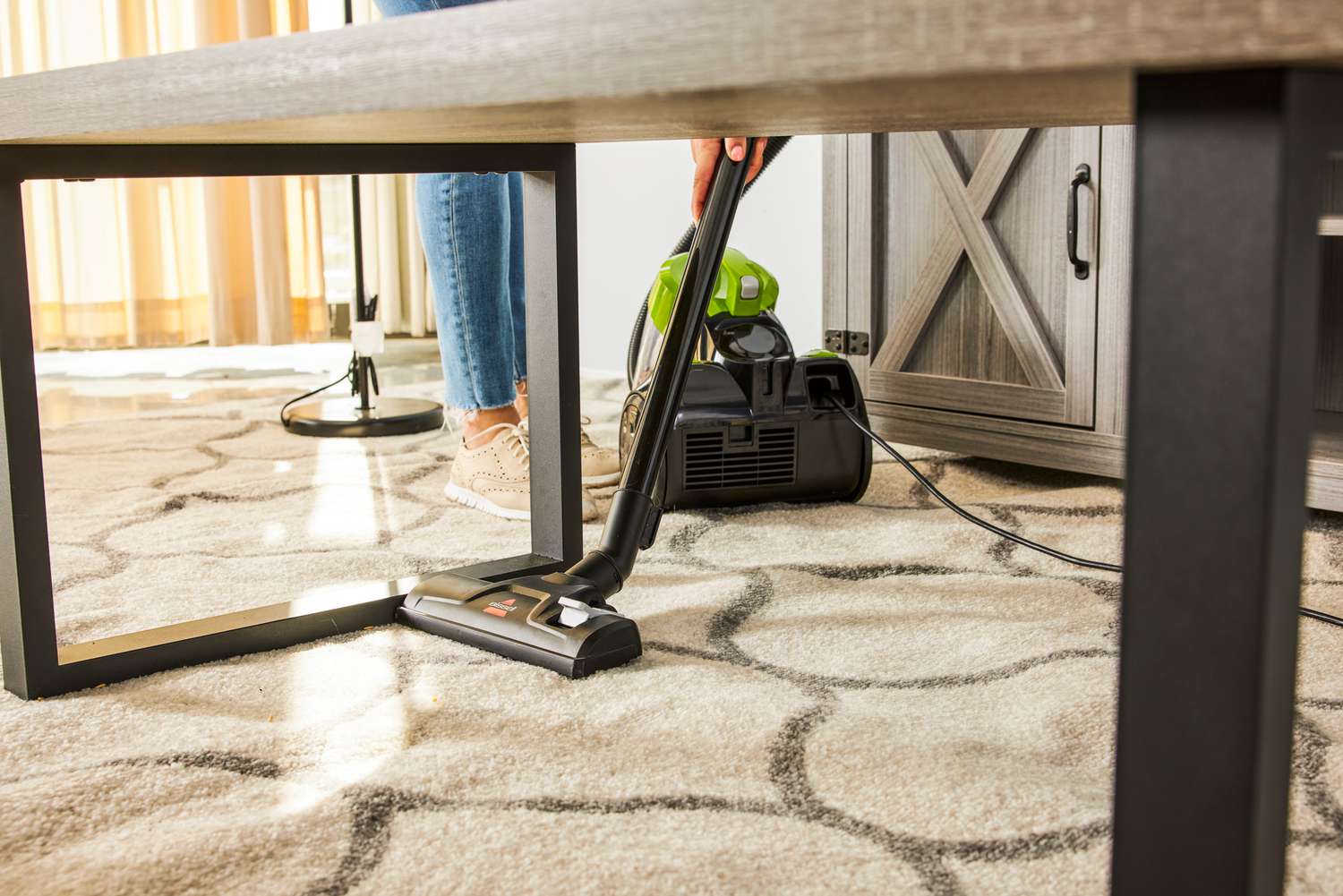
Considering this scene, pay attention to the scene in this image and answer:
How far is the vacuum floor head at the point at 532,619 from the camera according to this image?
973mm

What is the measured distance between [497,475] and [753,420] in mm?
331

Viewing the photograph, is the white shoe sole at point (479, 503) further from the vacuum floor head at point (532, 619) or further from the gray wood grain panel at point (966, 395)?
the gray wood grain panel at point (966, 395)

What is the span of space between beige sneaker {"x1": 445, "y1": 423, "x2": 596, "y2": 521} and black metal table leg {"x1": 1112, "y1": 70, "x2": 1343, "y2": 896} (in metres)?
1.20

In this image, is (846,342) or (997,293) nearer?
(997,293)

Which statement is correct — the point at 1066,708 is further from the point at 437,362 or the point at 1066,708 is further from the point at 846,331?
the point at 437,362

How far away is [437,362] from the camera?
3223 mm

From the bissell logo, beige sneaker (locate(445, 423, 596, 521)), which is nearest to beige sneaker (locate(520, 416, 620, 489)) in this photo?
beige sneaker (locate(445, 423, 596, 521))

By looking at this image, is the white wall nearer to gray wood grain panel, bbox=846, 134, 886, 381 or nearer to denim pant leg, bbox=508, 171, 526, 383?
gray wood grain panel, bbox=846, 134, 886, 381

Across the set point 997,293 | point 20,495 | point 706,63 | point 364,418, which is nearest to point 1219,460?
point 706,63

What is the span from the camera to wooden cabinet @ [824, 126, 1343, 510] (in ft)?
5.16

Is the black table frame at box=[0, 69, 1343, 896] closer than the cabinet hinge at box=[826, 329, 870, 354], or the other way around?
the black table frame at box=[0, 69, 1343, 896]

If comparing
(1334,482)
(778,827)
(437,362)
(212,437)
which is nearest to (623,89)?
(778,827)

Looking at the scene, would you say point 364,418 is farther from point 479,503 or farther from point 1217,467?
point 1217,467

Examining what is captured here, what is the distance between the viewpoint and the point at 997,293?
169 cm
